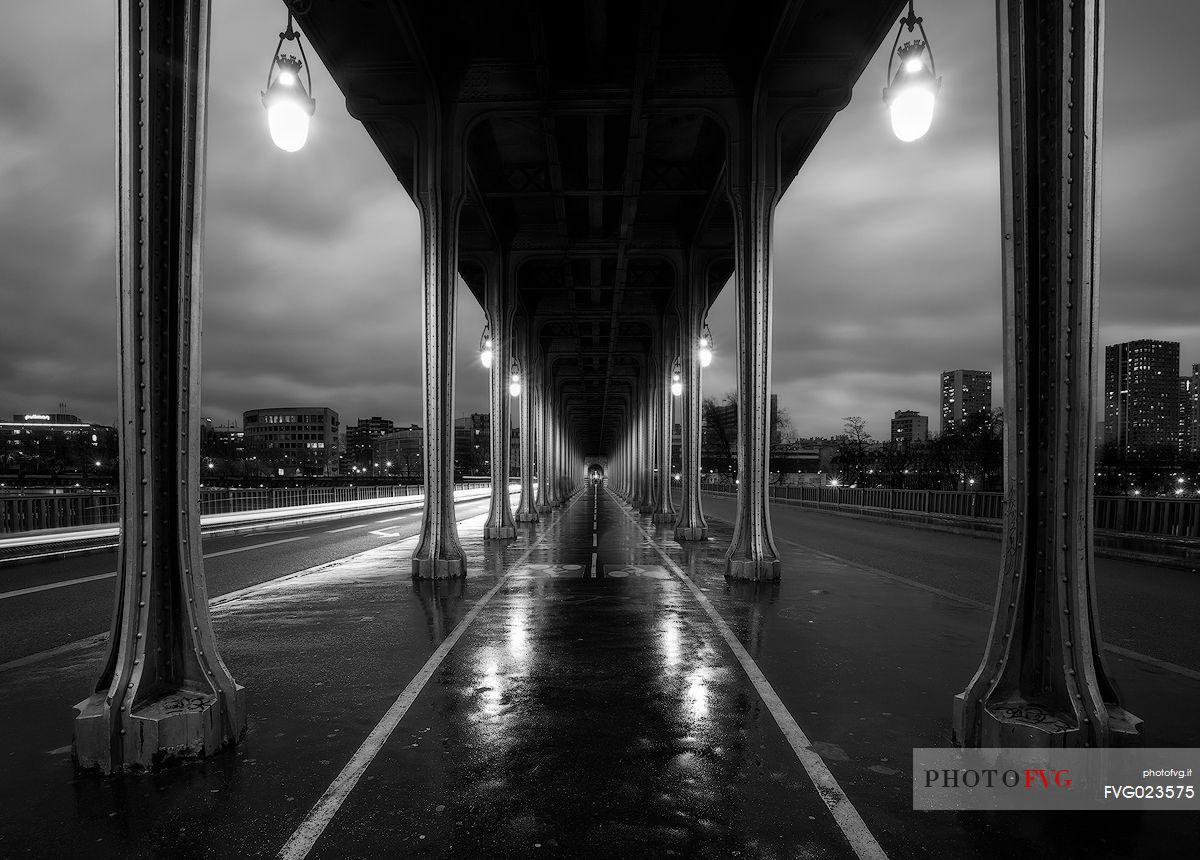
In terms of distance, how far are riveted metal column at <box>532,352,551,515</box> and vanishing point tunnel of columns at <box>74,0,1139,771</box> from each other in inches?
171

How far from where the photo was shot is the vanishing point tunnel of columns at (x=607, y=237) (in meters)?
4.31

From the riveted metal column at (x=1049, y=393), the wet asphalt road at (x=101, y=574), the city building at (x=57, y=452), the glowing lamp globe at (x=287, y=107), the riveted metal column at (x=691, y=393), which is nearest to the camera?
the riveted metal column at (x=1049, y=393)

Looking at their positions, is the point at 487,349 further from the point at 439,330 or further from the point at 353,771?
the point at 353,771

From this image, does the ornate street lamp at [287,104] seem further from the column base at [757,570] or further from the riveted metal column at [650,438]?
the riveted metal column at [650,438]

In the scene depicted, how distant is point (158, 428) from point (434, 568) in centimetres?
792

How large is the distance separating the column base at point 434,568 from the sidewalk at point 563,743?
104 inches

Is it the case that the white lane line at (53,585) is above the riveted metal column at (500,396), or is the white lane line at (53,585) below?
below

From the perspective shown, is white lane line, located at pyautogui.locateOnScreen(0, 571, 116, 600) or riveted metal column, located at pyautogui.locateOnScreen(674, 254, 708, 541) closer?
white lane line, located at pyautogui.locateOnScreen(0, 571, 116, 600)

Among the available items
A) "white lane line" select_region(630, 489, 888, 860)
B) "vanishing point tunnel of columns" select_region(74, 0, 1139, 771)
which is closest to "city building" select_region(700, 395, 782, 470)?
"vanishing point tunnel of columns" select_region(74, 0, 1139, 771)

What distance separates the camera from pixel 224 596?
10586mm

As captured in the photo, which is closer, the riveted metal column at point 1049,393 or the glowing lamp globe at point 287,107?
the riveted metal column at point 1049,393

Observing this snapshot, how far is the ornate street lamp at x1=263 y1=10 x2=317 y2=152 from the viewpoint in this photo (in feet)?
21.9

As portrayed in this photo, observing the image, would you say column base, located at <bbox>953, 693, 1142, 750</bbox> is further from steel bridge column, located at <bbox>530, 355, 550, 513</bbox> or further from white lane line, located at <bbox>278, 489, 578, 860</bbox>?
steel bridge column, located at <bbox>530, 355, 550, 513</bbox>

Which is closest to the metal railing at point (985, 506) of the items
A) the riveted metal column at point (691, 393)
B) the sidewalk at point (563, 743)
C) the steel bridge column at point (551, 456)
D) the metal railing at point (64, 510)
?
the riveted metal column at point (691, 393)
